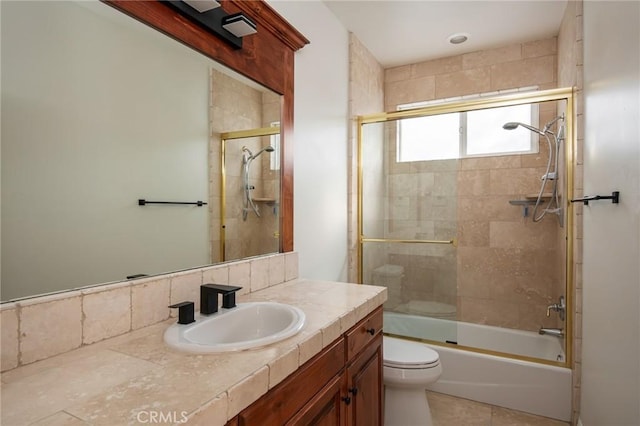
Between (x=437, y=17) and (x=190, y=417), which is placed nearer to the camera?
(x=190, y=417)

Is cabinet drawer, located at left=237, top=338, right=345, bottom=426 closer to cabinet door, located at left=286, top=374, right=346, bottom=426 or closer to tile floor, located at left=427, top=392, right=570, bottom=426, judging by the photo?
cabinet door, located at left=286, top=374, right=346, bottom=426

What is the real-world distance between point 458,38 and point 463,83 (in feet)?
1.45

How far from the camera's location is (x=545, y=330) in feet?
7.97

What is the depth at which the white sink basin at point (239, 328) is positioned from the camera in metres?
0.92

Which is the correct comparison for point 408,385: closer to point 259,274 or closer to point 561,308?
point 259,274

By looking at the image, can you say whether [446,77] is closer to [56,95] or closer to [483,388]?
[483,388]

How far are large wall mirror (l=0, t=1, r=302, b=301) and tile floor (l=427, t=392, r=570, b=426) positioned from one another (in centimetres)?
182

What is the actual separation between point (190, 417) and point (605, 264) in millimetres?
1704

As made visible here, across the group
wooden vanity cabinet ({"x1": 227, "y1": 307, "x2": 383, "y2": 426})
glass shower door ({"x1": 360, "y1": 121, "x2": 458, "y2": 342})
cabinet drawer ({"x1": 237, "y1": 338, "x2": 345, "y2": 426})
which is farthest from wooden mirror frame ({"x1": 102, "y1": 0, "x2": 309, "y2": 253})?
glass shower door ({"x1": 360, "y1": 121, "x2": 458, "y2": 342})

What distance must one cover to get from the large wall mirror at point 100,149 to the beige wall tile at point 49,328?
6 cm

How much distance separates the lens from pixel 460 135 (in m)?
2.77

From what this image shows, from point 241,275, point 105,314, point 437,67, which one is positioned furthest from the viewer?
point 437,67

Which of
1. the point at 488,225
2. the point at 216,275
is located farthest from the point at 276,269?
the point at 488,225

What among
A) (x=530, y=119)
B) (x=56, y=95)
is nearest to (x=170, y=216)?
(x=56, y=95)
